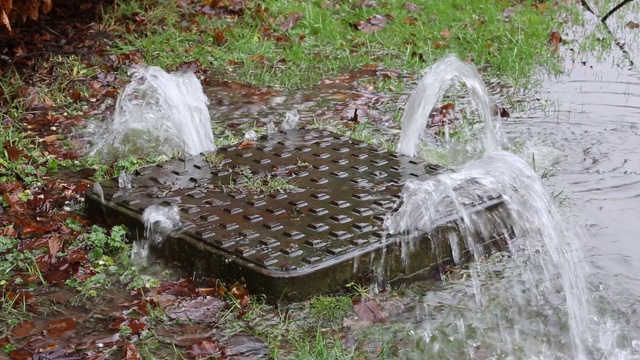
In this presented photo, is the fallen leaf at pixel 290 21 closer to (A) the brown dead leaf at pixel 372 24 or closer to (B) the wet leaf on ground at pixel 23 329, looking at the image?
(A) the brown dead leaf at pixel 372 24

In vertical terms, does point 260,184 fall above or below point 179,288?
above

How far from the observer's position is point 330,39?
7512 mm

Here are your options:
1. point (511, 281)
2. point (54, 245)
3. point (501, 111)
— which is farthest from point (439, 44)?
point (54, 245)

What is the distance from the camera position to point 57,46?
6836 mm

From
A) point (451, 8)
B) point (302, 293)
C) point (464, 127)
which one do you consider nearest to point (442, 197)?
point (302, 293)

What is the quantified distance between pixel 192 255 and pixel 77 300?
1.56 ft

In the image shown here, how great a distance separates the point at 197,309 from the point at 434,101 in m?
2.43

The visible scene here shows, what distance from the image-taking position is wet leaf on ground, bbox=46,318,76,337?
345 centimetres

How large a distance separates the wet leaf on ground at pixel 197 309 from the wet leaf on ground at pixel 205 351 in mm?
211

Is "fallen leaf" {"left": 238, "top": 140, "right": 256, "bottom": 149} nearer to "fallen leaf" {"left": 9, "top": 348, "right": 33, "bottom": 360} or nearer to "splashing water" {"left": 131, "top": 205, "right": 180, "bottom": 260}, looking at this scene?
"splashing water" {"left": 131, "top": 205, "right": 180, "bottom": 260}

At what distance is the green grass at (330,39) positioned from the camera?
6.89 metres

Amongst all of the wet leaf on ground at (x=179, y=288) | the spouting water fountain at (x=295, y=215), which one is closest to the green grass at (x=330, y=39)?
the spouting water fountain at (x=295, y=215)

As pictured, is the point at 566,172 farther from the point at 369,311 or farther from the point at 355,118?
the point at 369,311

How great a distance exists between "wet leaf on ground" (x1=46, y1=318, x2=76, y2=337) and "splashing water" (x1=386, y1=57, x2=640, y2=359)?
4.12 feet
